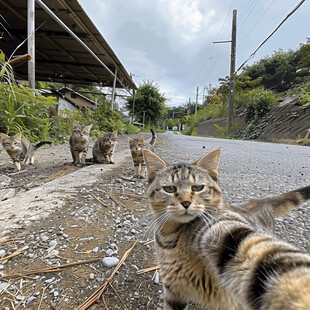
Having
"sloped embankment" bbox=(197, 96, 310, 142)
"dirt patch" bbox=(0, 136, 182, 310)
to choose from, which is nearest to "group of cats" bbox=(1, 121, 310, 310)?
"dirt patch" bbox=(0, 136, 182, 310)

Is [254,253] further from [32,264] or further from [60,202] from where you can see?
[60,202]

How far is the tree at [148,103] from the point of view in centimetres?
1925

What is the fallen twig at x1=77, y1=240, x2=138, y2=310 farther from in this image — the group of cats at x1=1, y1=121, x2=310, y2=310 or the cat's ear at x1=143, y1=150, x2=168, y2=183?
the cat's ear at x1=143, y1=150, x2=168, y2=183

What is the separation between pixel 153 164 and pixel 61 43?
9.60 m

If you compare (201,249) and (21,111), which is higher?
(21,111)

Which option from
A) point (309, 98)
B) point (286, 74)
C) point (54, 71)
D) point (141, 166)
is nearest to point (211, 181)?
point (141, 166)

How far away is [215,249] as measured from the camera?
75cm

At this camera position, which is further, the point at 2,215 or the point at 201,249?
the point at 2,215

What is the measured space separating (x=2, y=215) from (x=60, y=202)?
0.43 metres

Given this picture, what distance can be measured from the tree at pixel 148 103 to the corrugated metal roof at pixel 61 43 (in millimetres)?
5115

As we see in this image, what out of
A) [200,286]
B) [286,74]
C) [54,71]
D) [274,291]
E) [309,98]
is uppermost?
[286,74]

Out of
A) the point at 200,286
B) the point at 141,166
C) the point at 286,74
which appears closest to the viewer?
the point at 200,286

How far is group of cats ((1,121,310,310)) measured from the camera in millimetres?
512

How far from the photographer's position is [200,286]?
0.97 metres
